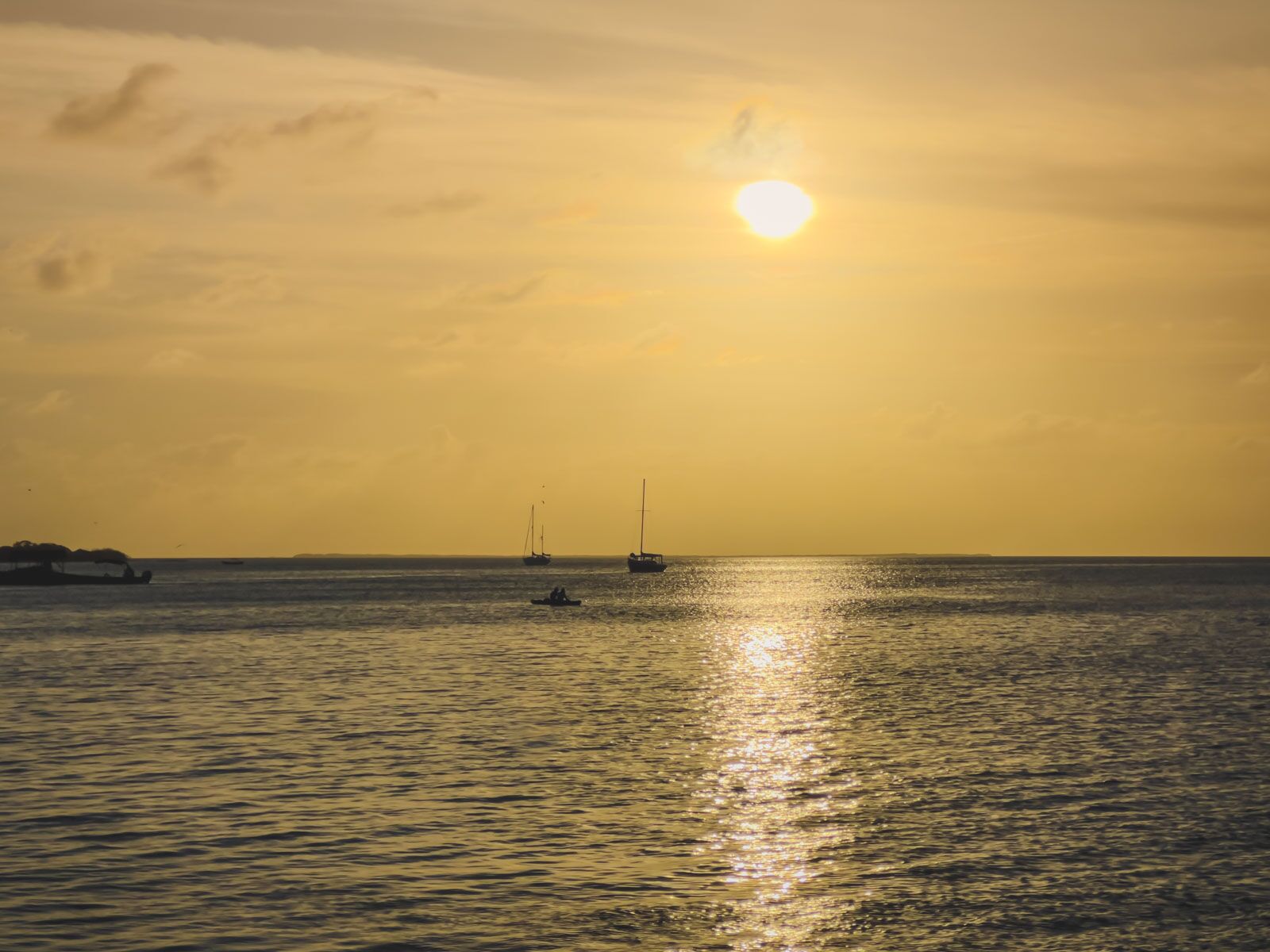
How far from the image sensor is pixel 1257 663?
300 feet

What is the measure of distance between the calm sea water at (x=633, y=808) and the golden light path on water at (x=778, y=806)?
0.51 ft

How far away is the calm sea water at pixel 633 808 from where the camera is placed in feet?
91.5

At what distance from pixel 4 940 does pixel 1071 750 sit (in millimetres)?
38783

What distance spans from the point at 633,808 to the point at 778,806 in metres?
4.49

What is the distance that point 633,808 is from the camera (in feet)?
129

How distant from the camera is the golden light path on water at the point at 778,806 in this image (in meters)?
28.2

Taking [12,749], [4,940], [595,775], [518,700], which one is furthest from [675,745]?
[4,940]

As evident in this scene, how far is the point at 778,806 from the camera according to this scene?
131 feet

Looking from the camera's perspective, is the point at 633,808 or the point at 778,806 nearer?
the point at 633,808

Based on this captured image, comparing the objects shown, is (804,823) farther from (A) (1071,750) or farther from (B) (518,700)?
(B) (518,700)

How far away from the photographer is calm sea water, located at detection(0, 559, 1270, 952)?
27891 millimetres

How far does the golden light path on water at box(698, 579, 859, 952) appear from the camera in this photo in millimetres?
28203

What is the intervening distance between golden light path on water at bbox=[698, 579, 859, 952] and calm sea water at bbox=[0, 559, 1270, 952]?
0.16m

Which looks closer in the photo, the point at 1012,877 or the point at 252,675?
the point at 1012,877
